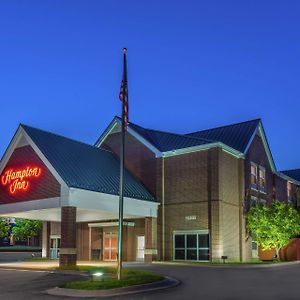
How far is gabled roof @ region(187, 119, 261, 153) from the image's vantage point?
4156cm

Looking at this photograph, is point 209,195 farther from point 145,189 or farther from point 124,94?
point 124,94

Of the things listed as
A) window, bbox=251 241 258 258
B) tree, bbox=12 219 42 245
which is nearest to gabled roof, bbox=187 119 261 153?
window, bbox=251 241 258 258

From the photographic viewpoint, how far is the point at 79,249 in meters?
43.0

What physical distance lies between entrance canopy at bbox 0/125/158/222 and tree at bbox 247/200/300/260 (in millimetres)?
7913

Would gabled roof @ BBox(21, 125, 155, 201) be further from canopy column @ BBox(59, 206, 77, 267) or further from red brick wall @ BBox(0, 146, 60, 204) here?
canopy column @ BBox(59, 206, 77, 267)

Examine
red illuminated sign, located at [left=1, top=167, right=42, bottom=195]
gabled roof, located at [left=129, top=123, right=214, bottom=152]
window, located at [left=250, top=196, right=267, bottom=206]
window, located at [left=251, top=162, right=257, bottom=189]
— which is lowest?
window, located at [left=250, top=196, right=267, bottom=206]

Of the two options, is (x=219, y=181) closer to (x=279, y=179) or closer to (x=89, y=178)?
(x=89, y=178)

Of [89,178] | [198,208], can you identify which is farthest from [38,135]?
[198,208]

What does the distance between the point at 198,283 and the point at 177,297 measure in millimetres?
4459

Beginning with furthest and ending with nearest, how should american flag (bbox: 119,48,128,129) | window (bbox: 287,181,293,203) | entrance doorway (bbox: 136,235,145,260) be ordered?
window (bbox: 287,181,293,203) < entrance doorway (bbox: 136,235,145,260) < american flag (bbox: 119,48,128,129)

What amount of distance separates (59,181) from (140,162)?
10830 mm

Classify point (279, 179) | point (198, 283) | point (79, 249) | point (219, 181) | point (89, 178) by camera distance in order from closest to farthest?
1. point (198, 283)
2. point (89, 178)
3. point (219, 181)
4. point (79, 249)
5. point (279, 179)

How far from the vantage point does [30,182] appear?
113 ft

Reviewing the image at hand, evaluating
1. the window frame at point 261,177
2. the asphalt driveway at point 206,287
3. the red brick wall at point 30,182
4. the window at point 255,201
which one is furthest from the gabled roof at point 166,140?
the asphalt driveway at point 206,287
